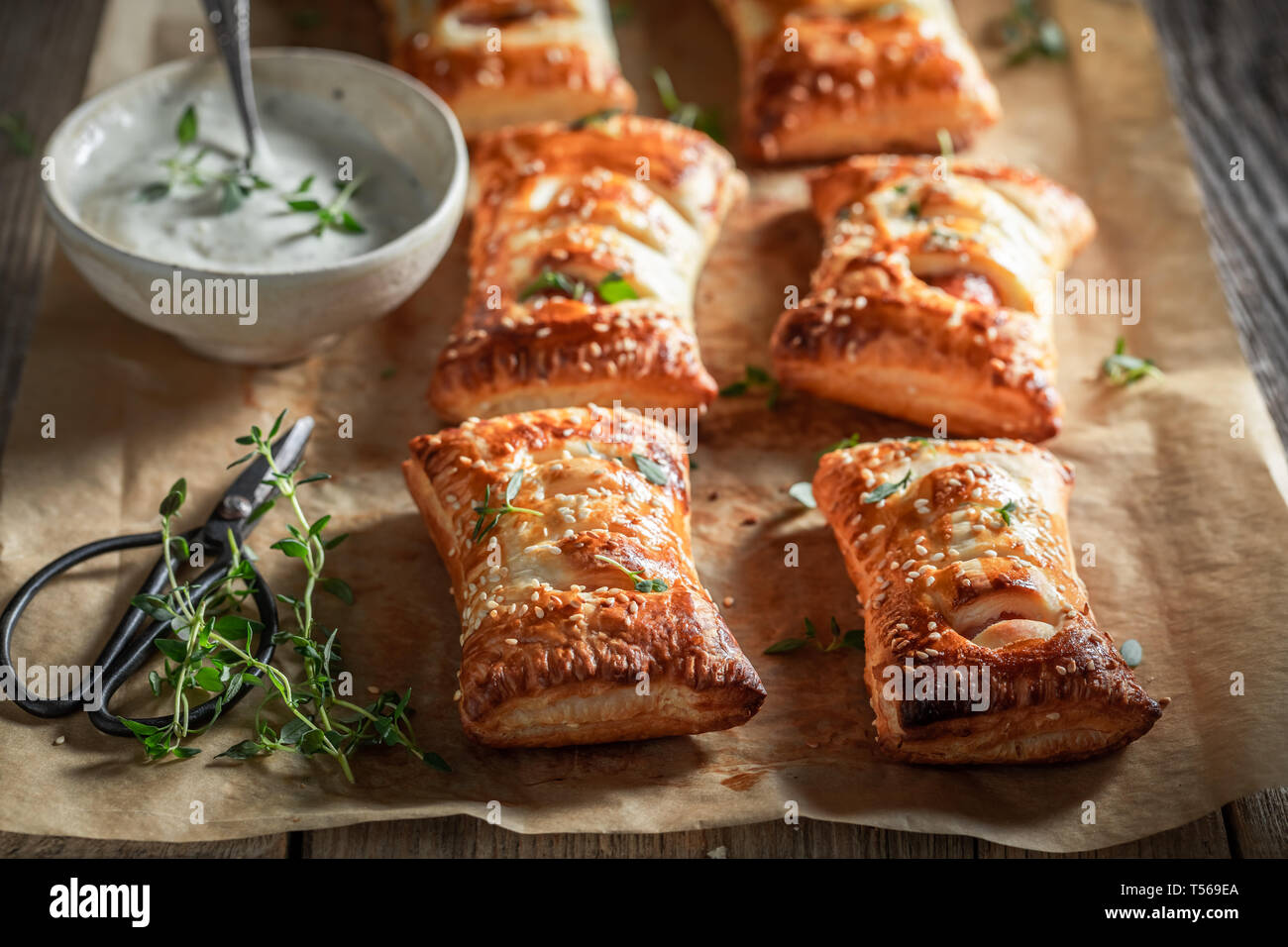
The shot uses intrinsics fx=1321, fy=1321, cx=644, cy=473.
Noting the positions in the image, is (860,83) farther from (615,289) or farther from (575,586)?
(575,586)

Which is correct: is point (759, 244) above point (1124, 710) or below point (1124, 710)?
above

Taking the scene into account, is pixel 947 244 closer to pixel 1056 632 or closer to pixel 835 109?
pixel 835 109

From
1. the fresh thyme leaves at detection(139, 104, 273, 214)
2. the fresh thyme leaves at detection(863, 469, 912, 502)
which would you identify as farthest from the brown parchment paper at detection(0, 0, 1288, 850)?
the fresh thyme leaves at detection(139, 104, 273, 214)

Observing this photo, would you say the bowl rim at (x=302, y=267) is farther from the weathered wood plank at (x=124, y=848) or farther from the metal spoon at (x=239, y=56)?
the weathered wood plank at (x=124, y=848)

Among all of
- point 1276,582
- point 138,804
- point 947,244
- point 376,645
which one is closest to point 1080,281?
point 947,244

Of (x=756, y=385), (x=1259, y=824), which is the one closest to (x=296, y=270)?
(x=756, y=385)

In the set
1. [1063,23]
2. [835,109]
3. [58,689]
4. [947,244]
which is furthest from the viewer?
[1063,23]
